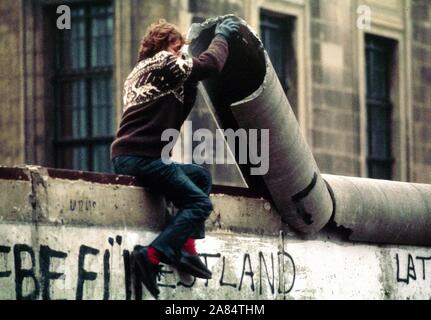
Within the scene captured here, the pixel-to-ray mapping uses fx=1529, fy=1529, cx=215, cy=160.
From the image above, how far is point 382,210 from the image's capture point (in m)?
10.5

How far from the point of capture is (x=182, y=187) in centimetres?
870

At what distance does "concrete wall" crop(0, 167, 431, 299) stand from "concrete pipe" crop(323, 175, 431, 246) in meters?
0.11

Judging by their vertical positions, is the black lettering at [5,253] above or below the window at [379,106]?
below

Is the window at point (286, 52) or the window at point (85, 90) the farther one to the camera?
the window at point (286, 52)

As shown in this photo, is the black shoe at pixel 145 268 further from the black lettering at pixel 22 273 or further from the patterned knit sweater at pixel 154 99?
the black lettering at pixel 22 273

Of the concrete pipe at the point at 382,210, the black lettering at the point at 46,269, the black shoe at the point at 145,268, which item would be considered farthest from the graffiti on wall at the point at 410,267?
the black lettering at the point at 46,269

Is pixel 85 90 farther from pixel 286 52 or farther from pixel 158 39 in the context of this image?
pixel 158 39

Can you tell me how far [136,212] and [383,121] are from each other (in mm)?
18003

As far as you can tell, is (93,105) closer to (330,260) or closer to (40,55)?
(40,55)

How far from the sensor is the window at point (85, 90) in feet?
70.6

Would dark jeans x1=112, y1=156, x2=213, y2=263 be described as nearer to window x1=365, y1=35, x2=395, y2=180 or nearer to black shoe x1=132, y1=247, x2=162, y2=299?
black shoe x1=132, y1=247, x2=162, y2=299

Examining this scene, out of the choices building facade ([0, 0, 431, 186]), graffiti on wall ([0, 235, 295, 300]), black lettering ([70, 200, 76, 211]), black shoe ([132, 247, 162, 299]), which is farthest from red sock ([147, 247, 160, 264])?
building facade ([0, 0, 431, 186])

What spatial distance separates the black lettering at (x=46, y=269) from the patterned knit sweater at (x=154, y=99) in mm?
905
